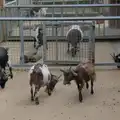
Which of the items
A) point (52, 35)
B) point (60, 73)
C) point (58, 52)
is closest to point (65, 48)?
point (58, 52)


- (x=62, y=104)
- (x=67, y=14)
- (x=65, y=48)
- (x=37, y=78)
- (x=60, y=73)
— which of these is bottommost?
(x=62, y=104)

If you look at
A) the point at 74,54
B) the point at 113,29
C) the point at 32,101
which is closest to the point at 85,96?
the point at 32,101

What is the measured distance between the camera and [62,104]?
580 centimetres

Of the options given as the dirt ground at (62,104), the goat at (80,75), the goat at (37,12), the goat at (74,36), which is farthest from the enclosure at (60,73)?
the goat at (37,12)

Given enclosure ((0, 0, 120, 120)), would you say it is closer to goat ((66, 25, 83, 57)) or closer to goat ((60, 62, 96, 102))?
goat ((66, 25, 83, 57))

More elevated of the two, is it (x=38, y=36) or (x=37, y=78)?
(x=38, y=36)

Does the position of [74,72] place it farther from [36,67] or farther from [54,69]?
[54,69]

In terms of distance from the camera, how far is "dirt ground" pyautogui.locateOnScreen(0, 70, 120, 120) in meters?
5.35

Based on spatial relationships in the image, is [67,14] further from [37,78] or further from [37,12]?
[37,78]

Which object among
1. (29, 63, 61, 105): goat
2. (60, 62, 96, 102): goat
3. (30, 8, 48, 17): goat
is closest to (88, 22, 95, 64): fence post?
(60, 62, 96, 102): goat

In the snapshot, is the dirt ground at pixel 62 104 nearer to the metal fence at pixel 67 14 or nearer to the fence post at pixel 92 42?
the fence post at pixel 92 42

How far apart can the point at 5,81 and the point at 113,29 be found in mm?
6111

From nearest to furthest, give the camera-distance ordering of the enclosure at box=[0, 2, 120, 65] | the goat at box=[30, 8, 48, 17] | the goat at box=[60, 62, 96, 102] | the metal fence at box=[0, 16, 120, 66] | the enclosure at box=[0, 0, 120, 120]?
the enclosure at box=[0, 0, 120, 120] → the goat at box=[60, 62, 96, 102] → the metal fence at box=[0, 16, 120, 66] → the enclosure at box=[0, 2, 120, 65] → the goat at box=[30, 8, 48, 17]

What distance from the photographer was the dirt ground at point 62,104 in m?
5.35
